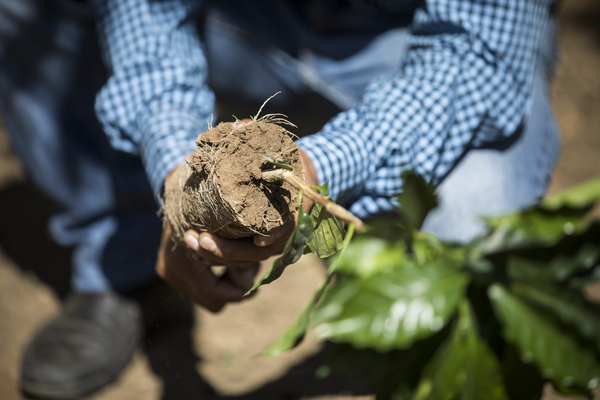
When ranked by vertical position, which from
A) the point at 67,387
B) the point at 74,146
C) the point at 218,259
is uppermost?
the point at 218,259

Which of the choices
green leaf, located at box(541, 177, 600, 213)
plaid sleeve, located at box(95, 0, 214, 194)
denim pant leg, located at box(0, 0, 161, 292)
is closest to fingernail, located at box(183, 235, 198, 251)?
plaid sleeve, located at box(95, 0, 214, 194)

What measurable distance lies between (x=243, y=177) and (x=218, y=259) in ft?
0.59

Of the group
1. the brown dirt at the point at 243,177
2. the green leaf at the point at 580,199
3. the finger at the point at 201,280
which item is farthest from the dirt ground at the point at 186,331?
the green leaf at the point at 580,199

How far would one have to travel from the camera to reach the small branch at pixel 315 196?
1.59ft

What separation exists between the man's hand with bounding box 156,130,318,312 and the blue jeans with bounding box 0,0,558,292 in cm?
42

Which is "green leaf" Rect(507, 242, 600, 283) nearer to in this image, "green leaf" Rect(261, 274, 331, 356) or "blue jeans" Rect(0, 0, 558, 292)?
"green leaf" Rect(261, 274, 331, 356)

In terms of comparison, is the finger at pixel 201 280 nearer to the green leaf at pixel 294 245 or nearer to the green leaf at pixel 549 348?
the green leaf at pixel 294 245

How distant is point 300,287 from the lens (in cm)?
147

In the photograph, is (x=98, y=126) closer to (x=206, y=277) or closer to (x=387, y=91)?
(x=206, y=277)

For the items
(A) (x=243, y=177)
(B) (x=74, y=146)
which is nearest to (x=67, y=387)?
(B) (x=74, y=146)

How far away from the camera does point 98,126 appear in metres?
1.26

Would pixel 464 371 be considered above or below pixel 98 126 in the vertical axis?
above

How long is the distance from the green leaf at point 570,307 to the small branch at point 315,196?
0.60 ft

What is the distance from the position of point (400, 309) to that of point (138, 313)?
1.14m
